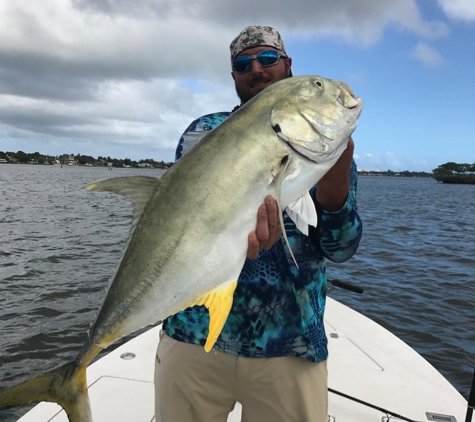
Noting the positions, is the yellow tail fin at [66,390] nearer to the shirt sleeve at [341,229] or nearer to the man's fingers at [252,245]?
the man's fingers at [252,245]

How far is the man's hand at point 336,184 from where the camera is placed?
7.35ft

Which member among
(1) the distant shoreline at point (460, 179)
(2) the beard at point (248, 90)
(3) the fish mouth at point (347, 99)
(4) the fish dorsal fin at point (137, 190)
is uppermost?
(1) the distant shoreline at point (460, 179)

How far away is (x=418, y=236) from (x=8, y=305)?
1904 centimetres

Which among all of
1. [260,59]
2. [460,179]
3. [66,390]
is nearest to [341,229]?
[260,59]

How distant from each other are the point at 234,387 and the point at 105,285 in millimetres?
2300

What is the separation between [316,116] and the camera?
2.10 m

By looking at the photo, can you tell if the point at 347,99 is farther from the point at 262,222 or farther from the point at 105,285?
the point at 105,285

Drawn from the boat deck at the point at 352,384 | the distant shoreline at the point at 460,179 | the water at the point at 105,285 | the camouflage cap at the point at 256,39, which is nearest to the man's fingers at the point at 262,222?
the camouflage cap at the point at 256,39

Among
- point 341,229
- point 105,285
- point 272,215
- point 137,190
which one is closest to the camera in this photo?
point 272,215

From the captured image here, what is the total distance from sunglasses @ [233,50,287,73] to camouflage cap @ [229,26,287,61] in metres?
0.07

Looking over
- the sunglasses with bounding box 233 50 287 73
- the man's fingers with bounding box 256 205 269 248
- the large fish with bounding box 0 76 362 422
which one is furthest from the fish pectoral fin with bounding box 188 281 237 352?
the sunglasses with bounding box 233 50 287 73

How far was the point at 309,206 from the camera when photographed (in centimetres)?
217

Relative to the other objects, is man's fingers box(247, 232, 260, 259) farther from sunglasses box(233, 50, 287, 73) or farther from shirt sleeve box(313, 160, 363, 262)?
sunglasses box(233, 50, 287, 73)

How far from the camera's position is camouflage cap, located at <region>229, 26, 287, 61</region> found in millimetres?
2955
